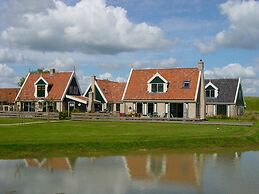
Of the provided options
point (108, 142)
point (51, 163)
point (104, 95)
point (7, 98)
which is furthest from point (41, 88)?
point (51, 163)

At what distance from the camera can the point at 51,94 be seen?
217ft

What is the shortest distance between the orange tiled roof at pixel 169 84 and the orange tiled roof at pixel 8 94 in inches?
1001

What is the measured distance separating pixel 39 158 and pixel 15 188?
8531 millimetres

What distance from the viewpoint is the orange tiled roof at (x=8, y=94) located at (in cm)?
7512

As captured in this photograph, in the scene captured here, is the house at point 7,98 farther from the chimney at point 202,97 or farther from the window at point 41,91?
the chimney at point 202,97

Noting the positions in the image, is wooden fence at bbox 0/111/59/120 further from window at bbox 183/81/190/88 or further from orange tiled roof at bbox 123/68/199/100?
window at bbox 183/81/190/88

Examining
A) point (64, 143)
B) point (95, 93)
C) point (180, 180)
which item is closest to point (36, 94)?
point (95, 93)

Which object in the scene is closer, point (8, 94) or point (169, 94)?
point (169, 94)

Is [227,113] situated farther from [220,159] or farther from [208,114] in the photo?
[220,159]

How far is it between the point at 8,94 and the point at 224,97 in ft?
124

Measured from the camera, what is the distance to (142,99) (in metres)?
57.6

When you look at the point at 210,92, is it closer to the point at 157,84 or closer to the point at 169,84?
the point at 169,84

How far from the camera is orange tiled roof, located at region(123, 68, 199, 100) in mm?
55562

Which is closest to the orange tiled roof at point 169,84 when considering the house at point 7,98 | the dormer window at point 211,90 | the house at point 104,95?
the house at point 104,95
